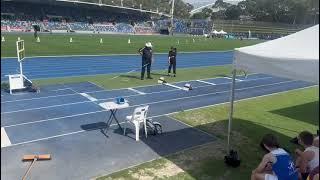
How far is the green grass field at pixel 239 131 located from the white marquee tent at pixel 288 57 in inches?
83.8

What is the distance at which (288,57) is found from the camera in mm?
6391

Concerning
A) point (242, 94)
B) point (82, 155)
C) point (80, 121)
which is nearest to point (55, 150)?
point (82, 155)

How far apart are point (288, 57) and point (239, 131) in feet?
14.4

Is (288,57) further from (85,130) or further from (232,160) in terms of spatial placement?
(85,130)

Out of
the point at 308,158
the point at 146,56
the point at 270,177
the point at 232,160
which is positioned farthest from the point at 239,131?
the point at 146,56

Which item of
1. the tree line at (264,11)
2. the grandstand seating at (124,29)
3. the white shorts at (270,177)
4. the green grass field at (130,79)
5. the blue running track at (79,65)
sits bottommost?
the green grass field at (130,79)

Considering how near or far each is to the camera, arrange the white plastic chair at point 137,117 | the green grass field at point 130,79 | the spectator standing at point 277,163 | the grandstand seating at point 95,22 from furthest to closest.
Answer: the grandstand seating at point 95,22, the green grass field at point 130,79, the white plastic chair at point 137,117, the spectator standing at point 277,163

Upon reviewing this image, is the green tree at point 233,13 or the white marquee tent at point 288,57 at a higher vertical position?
the green tree at point 233,13

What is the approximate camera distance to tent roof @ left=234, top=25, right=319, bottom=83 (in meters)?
5.95

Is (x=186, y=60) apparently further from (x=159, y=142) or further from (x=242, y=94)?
(x=159, y=142)

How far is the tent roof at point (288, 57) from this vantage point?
19.5 ft

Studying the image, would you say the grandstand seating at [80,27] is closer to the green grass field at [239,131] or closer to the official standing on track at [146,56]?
the official standing on track at [146,56]

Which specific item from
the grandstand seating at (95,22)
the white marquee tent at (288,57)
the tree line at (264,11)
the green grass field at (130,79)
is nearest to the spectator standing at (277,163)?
the white marquee tent at (288,57)

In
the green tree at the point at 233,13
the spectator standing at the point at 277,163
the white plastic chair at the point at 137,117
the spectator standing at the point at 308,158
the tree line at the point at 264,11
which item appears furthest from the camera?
the green tree at the point at 233,13
